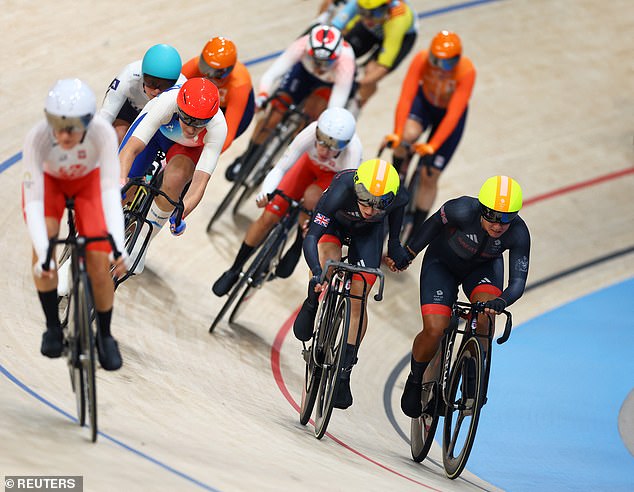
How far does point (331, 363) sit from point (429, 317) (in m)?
0.51

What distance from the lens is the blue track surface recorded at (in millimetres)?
5926

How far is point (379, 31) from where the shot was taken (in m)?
8.20

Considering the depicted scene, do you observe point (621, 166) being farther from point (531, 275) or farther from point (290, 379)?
point (290, 379)

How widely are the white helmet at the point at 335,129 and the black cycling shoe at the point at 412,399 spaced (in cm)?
133

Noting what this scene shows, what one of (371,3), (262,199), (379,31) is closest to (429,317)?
(262,199)

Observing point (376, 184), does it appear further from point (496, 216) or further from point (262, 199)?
point (262, 199)

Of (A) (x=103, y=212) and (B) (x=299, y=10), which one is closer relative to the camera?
(A) (x=103, y=212)

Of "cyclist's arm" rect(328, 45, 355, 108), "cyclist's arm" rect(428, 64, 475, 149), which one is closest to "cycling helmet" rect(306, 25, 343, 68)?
"cyclist's arm" rect(328, 45, 355, 108)

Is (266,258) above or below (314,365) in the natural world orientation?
below

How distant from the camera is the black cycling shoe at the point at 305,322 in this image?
538cm

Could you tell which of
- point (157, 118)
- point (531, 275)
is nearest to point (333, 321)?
point (157, 118)

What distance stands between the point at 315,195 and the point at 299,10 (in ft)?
15.1

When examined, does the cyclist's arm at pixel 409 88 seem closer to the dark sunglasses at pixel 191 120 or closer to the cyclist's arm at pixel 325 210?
the cyclist's arm at pixel 325 210

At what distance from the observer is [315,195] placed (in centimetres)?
618
